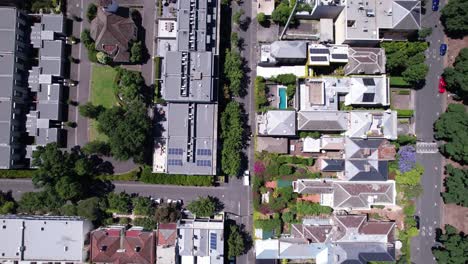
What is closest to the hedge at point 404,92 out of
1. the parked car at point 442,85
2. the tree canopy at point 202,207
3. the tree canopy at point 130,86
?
the parked car at point 442,85

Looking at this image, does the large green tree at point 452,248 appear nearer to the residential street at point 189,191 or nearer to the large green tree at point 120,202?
the residential street at point 189,191

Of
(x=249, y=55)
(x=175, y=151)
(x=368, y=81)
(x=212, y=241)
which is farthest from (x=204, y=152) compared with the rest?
(x=368, y=81)

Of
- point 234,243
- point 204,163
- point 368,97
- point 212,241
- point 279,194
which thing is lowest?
point 234,243

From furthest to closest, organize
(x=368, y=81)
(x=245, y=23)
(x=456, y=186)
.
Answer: (x=245, y=23), (x=456, y=186), (x=368, y=81)

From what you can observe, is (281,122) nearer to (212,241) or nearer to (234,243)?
(234,243)

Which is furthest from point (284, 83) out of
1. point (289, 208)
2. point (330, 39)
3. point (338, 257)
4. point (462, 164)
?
point (462, 164)

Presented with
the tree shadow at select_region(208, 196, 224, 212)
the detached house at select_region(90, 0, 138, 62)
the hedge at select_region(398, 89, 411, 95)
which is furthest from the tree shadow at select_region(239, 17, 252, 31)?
the tree shadow at select_region(208, 196, 224, 212)
